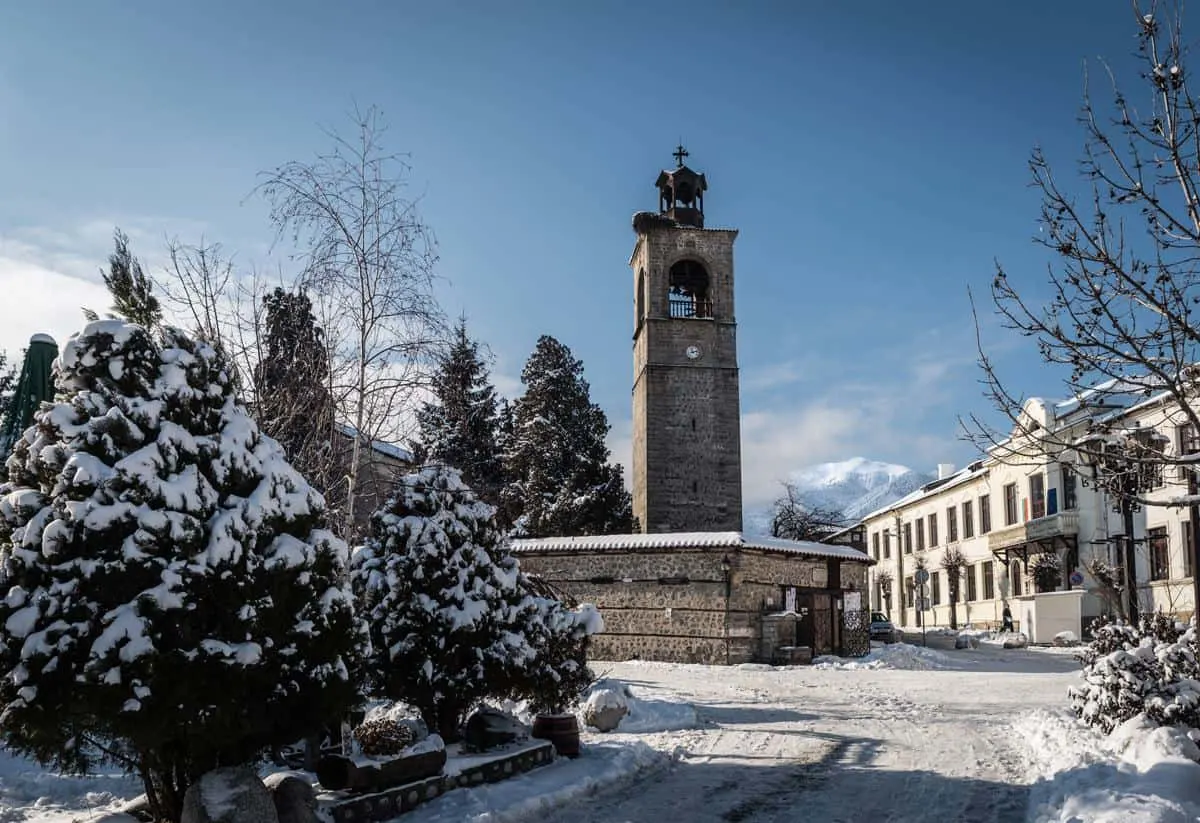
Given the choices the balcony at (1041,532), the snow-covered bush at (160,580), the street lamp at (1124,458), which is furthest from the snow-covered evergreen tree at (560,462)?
the snow-covered bush at (160,580)

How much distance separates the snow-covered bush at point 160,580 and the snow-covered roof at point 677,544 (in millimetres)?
16781

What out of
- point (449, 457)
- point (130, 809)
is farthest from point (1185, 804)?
point (449, 457)

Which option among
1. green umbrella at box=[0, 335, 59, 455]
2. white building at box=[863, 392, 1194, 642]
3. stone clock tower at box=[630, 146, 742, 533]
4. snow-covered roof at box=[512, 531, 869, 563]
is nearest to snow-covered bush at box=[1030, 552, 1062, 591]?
white building at box=[863, 392, 1194, 642]

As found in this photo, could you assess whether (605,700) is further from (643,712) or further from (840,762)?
(840,762)

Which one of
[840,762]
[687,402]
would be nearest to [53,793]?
[840,762]

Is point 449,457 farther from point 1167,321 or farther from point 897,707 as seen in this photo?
point 1167,321

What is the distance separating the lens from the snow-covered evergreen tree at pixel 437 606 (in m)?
9.48

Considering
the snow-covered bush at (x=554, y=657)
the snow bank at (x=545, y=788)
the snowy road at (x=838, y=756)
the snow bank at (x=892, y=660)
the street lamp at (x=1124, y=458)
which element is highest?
the street lamp at (x=1124, y=458)

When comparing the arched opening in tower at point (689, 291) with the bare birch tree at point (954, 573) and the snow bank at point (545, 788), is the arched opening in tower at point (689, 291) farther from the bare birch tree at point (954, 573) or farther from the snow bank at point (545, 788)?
the snow bank at point (545, 788)

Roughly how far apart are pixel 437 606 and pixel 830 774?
166 inches

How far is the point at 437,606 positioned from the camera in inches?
376

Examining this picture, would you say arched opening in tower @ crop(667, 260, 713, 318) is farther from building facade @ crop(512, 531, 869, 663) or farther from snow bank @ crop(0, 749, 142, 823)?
snow bank @ crop(0, 749, 142, 823)

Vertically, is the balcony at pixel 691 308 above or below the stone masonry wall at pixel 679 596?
above

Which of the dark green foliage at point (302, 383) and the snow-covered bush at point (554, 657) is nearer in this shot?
the snow-covered bush at point (554, 657)
